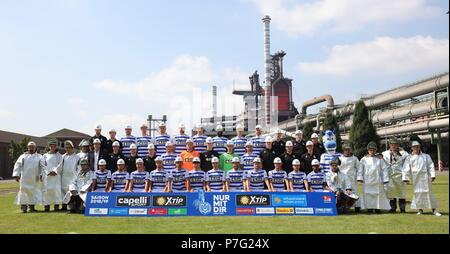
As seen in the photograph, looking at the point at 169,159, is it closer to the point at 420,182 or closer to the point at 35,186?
the point at 35,186

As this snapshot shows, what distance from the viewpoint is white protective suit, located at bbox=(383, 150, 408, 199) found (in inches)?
505

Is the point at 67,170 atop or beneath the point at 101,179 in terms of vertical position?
atop

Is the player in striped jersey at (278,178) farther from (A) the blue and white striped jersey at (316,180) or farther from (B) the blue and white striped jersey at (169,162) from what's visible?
(B) the blue and white striped jersey at (169,162)

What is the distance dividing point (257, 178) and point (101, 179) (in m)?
4.65

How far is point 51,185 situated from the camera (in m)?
13.7

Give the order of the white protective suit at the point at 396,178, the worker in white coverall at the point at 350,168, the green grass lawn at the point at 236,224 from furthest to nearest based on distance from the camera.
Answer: the worker in white coverall at the point at 350,168 < the white protective suit at the point at 396,178 < the green grass lawn at the point at 236,224

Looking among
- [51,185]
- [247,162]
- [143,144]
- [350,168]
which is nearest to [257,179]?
[247,162]

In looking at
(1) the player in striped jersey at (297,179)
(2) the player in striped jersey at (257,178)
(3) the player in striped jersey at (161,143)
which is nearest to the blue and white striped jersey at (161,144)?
(3) the player in striped jersey at (161,143)

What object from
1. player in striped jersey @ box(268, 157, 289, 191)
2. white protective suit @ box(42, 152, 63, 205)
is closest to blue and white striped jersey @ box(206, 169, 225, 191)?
player in striped jersey @ box(268, 157, 289, 191)

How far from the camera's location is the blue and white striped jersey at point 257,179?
12172mm

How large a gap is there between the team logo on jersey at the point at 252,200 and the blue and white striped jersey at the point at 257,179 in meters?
0.87

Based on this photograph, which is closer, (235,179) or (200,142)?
(235,179)

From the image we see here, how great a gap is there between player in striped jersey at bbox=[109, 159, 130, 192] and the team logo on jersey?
3.45 m

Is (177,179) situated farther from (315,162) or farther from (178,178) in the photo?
(315,162)
